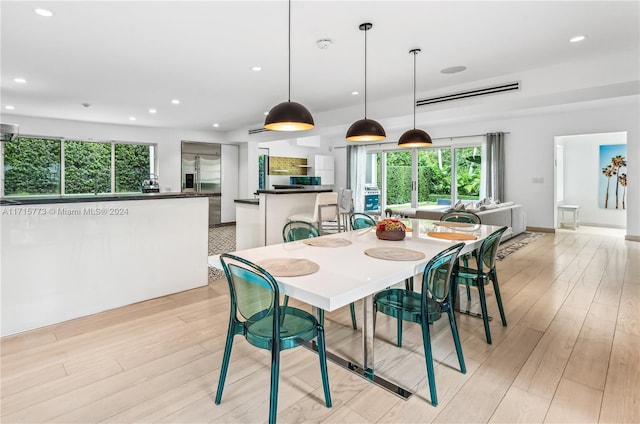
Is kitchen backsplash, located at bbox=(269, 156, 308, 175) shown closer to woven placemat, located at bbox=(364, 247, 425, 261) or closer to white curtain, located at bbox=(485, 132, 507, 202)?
white curtain, located at bbox=(485, 132, 507, 202)

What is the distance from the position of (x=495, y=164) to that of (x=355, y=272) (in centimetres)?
762

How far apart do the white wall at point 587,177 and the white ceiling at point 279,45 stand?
18.0ft

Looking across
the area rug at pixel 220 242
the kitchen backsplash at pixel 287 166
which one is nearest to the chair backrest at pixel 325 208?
the area rug at pixel 220 242

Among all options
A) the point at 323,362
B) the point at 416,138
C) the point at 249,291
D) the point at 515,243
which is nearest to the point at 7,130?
the point at 249,291

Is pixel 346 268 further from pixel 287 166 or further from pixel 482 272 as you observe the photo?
pixel 287 166

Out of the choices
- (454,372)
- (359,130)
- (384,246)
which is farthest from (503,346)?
(359,130)

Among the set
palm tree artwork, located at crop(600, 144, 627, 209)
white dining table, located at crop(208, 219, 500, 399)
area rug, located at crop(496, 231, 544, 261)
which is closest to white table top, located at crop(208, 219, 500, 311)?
white dining table, located at crop(208, 219, 500, 399)

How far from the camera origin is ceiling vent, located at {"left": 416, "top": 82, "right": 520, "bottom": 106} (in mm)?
4430

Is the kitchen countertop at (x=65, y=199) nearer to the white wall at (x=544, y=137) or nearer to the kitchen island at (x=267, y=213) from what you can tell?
the kitchen island at (x=267, y=213)

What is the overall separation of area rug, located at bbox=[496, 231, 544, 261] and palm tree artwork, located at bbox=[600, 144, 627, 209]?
2.40 metres

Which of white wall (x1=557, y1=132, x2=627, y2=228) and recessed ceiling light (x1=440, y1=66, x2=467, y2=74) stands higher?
recessed ceiling light (x1=440, y1=66, x2=467, y2=74)

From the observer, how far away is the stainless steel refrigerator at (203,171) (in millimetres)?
8773

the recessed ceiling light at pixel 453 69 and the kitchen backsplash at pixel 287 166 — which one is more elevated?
the recessed ceiling light at pixel 453 69

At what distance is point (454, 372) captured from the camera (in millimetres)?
2133
